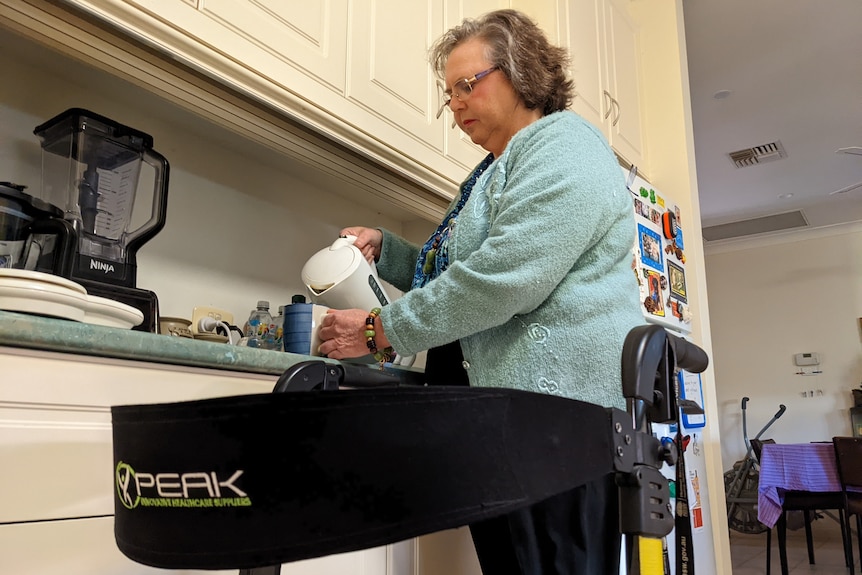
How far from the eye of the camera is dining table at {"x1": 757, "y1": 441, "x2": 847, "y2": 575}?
3.09 m

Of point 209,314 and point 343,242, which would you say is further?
point 209,314

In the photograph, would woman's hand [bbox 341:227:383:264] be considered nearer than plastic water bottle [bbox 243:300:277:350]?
Yes

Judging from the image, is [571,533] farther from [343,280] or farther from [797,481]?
[797,481]

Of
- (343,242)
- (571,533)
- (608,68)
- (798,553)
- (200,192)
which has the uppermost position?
(608,68)

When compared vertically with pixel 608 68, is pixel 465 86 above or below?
below

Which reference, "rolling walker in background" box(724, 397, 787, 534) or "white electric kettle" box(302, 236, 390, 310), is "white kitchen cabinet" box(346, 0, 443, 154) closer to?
"white electric kettle" box(302, 236, 390, 310)

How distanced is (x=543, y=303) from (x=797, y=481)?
3041mm

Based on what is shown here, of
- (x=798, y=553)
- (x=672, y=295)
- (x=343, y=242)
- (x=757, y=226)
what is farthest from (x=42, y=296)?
(x=757, y=226)

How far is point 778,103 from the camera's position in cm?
363

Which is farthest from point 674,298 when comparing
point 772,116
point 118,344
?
point 772,116

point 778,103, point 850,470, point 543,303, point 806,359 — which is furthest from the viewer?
point 806,359

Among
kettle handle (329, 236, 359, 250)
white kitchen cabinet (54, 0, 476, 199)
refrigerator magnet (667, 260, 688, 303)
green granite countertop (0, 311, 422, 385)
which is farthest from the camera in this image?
refrigerator magnet (667, 260, 688, 303)

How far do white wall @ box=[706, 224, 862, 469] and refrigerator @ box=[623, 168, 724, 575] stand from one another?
3268mm

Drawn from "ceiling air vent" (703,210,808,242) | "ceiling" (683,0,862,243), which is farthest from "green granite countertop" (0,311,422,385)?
"ceiling air vent" (703,210,808,242)
